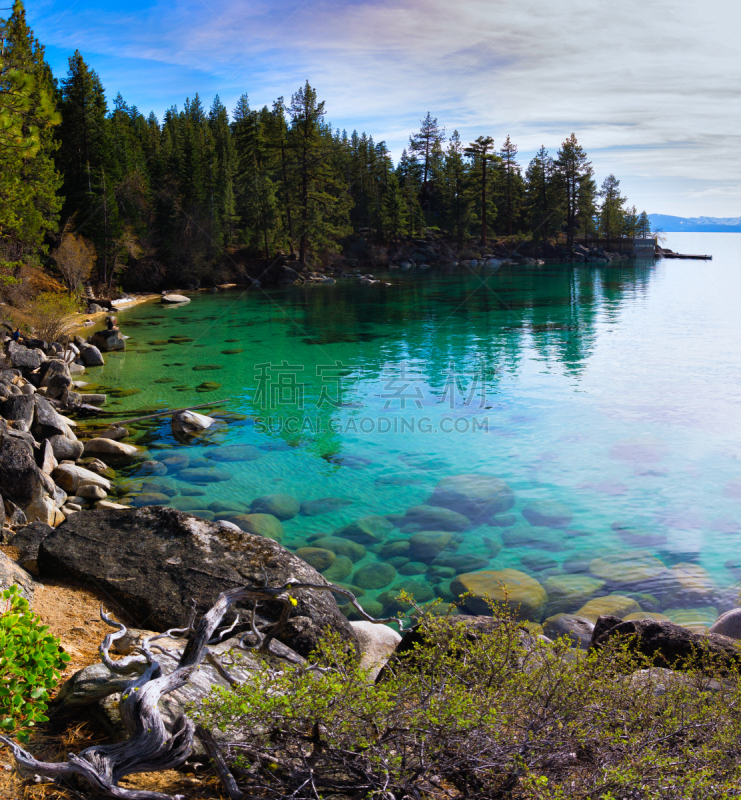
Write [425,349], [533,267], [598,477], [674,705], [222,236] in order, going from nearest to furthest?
[674,705], [598,477], [425,349], [222,236], [533,267]

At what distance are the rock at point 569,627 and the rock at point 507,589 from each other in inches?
10.2

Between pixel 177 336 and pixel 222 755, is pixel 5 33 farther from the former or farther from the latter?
pixel 222 755

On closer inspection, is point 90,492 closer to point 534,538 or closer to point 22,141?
point 22,141

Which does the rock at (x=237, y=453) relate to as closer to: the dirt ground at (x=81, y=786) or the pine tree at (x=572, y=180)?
the dirt ground at (x=81, y=786)

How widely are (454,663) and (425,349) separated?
69.1ft

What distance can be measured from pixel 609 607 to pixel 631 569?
1.23 m

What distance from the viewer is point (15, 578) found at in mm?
5043

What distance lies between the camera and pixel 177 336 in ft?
88.8

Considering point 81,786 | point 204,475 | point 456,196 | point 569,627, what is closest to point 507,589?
point 569,627

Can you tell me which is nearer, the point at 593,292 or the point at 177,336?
the point at 177,336

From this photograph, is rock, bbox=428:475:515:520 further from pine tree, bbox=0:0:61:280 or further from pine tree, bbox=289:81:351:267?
pine tree, bbox=289:81:351:267

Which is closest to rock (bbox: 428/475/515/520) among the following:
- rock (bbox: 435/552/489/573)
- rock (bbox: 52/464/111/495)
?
rock (bbox: 435/552/489/573)

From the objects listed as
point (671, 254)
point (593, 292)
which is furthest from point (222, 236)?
point (671, 254)

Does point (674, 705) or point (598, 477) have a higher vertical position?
point (674, 705)
